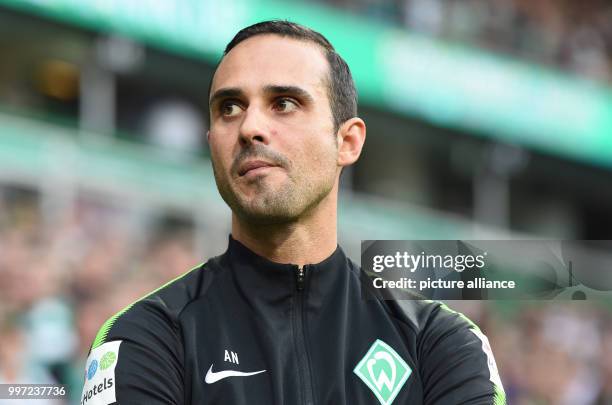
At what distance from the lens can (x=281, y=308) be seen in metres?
2.33

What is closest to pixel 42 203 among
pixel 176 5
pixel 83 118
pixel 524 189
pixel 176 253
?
pixel 176 253

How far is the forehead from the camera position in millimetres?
2340

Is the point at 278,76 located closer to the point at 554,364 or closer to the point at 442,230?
the point at 554,364

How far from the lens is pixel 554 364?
Answer: 759 cm

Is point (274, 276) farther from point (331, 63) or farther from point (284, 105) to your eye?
point (331, 63)

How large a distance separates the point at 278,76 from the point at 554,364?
18.9 feet

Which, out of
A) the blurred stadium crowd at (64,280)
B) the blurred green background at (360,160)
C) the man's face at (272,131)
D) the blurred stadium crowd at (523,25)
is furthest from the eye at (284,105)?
the blurred stadium crowd at (523,25)

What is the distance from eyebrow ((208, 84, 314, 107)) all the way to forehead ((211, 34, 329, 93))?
1 cm

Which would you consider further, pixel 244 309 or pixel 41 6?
pixel 41 6

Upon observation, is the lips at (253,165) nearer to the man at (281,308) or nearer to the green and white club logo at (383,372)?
the man at (281,308)

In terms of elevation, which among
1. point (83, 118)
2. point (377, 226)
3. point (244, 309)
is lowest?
point (244, 309)

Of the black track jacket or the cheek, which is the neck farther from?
the cheek

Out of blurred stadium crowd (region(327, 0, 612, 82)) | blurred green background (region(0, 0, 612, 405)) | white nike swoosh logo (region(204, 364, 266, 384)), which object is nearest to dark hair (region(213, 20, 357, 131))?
white nike swoosh logo (region(204, 364, 266, 384))

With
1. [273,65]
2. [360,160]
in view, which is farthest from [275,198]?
[360,160]
